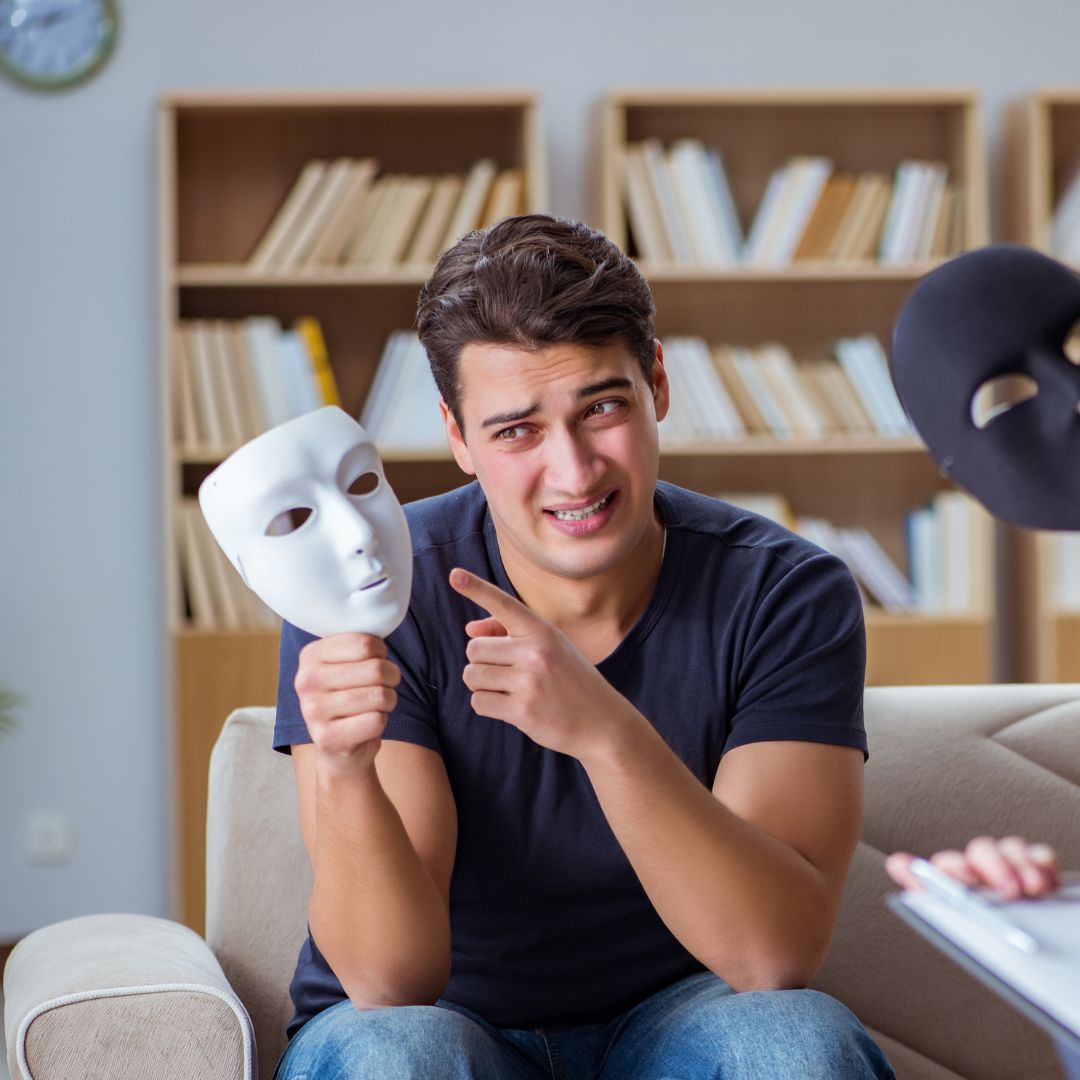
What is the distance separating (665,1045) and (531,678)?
41 cm

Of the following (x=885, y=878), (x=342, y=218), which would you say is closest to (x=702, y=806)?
(x=885, y=878)

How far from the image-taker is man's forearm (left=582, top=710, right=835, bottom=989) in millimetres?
1241

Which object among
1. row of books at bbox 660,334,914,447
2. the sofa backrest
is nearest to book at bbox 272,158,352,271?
row of books at bbox 660,334,914,447

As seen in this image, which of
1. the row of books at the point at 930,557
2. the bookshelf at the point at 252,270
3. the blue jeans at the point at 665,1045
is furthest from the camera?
the row of books at the point at 930,557

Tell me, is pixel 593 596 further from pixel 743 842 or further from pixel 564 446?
pixel 743 842

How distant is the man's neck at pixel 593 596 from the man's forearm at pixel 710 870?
283 millimetres

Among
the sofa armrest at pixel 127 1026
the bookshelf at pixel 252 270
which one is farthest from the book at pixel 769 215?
the sofa armrest at pixel 127 1026

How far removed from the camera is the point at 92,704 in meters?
3.65

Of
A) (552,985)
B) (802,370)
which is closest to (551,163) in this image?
(802,370)

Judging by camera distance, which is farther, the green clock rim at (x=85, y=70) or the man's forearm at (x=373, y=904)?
the green clock rim at (x=85, y=70)

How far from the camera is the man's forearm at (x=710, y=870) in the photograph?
1241 millimetres

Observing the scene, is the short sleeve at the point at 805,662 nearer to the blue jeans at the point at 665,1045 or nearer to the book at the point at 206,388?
the blue jeans at the point at 665,1045

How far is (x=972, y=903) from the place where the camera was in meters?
0.81

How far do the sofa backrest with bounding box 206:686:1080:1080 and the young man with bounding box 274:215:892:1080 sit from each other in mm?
148
